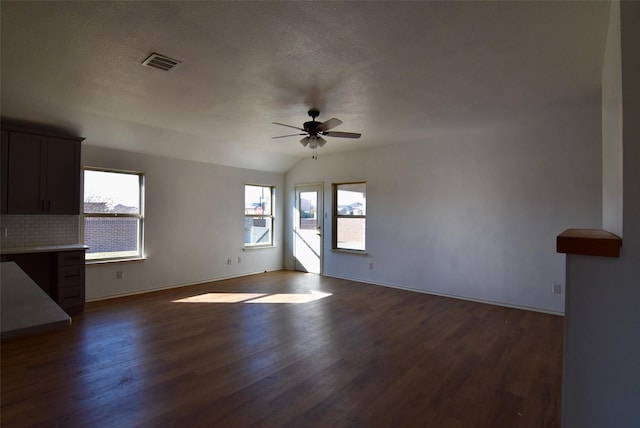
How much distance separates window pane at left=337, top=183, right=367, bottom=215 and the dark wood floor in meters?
2.37

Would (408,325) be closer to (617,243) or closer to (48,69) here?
(617,243)

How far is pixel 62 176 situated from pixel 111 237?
1.16 meters

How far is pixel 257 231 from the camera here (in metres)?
7.29

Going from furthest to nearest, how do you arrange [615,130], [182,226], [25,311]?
[182,226] → [615,130] → [25,311]

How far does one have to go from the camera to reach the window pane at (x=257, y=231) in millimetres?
7078

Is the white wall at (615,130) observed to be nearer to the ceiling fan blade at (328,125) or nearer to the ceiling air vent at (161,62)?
the ceiling fan blade at (328,125)

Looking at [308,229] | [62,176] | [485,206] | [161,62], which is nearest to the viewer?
[161,62]

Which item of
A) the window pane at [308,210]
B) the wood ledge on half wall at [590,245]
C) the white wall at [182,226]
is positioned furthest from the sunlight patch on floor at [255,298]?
the wood ledge on half wall at [590,245]

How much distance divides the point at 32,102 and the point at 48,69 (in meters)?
1.19

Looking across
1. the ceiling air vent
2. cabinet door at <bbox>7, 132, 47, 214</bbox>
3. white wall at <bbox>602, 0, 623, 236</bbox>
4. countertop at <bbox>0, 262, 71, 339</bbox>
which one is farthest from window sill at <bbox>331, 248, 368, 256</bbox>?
countertop at <bbox>0, 262, 71, 339</bbox>

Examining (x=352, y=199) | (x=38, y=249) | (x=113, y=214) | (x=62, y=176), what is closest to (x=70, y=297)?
(x=38, y=249)

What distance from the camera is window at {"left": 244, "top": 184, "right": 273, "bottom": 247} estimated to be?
23.2ft

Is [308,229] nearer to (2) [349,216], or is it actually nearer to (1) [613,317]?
(2) [349,216]

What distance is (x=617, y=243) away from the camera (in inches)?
52.5
